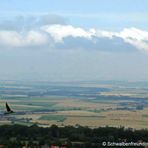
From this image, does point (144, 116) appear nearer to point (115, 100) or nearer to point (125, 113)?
point (125, 113)

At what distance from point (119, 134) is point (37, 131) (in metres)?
8.46

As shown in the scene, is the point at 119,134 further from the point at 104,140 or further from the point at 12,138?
the point at 12,138

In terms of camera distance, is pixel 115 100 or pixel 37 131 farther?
pixel 115 100

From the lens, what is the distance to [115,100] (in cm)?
14550

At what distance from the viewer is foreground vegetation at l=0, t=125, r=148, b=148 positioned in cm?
4603

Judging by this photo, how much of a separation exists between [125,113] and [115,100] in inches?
Result: 1568

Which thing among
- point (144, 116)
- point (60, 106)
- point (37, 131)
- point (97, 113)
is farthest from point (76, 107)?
point (37, 131)

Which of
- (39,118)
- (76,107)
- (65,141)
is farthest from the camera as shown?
(76,107)

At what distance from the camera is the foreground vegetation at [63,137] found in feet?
151

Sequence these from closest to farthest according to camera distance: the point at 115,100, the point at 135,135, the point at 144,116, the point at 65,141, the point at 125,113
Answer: the point at 65,141, the point at 135,135, the point at 144,116, the point at 125,113, the point at 115,100

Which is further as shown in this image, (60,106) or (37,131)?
(60,106)

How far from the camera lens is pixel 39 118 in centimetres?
9006

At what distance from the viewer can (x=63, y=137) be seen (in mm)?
51219

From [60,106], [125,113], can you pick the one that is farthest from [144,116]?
[60,106]
